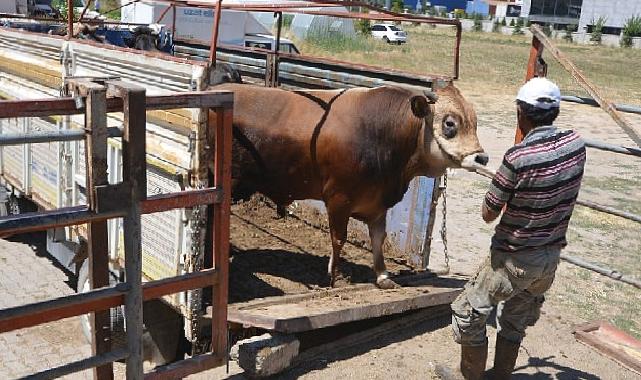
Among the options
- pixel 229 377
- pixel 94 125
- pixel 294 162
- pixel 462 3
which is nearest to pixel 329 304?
pixel 229 377

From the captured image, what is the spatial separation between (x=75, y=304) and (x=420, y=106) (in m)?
2.91

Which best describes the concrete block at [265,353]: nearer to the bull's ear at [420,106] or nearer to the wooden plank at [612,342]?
the bull's ear at [420,106]

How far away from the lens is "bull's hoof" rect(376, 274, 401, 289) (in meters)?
5.32

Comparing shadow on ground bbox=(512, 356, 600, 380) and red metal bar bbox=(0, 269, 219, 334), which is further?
shadow on ground bbox=(512, 356, 600, 380)

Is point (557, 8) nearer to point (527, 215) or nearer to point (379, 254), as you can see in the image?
point (379, 254)

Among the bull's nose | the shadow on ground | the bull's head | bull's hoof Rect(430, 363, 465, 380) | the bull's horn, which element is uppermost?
the bull's horn

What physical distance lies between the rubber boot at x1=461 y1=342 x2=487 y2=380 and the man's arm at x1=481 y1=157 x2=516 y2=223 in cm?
86

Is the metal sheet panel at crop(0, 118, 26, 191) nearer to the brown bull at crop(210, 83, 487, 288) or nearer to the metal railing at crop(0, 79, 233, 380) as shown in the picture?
the brown bull at crop(210, 83, 487, 288)

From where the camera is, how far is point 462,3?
325 ft

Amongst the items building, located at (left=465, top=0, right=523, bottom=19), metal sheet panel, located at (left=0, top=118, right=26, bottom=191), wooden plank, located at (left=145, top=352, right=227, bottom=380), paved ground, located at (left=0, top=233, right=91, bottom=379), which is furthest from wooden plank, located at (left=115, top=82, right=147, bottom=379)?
building, located at (left=465, top=0, right=523, bottom=19)

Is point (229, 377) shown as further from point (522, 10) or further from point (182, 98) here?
point (522, 10)

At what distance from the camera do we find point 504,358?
420 cm

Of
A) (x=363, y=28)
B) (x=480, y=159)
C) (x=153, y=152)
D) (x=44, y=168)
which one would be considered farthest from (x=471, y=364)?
(x=363, y=28)

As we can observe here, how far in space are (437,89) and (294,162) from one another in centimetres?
131
